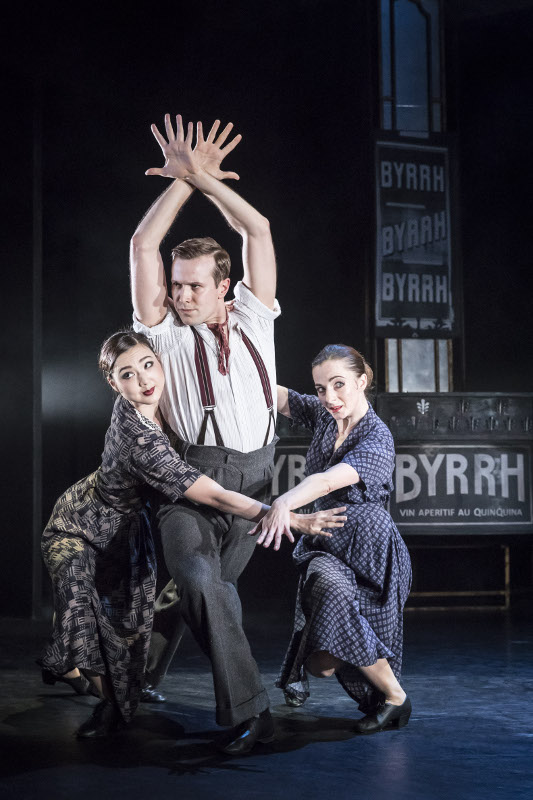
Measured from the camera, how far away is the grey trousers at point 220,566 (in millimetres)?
2473

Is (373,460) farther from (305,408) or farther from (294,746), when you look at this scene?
(294,746)

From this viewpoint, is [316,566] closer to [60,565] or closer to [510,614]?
[60,565]

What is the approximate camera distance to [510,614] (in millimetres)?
5066

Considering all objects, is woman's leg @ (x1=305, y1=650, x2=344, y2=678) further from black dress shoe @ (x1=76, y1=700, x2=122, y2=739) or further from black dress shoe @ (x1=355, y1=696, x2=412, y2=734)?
black dress shoe @ (x1=76, y1=700, x2=122, y2=739)

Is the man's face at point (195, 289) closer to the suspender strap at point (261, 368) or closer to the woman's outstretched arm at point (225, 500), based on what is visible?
the suspender strap at point (261, 368)

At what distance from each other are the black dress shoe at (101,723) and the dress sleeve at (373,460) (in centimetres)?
100

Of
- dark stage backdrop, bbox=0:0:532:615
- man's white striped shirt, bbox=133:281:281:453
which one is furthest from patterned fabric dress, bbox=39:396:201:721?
dark stage backdrop, bbox=0:0:532:615

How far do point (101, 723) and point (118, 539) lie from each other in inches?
20.7

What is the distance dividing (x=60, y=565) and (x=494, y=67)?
4632 millimetres

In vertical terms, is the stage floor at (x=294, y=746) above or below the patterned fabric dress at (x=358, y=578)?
below

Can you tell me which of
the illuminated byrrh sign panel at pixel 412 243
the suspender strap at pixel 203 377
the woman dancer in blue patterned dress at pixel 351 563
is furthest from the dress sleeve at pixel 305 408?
the illuminated byrrh sign panel at pixel 412 243

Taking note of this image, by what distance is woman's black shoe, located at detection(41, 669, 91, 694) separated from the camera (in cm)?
277

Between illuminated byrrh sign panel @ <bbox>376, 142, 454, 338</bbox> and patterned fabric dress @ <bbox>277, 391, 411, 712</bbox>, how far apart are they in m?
2.50

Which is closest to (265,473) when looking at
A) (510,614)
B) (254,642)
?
(254,642)
